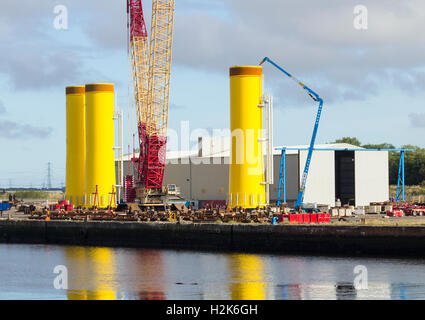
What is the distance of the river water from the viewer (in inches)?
2126

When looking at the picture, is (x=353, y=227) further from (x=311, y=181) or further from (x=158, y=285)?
(x=311, y=181)

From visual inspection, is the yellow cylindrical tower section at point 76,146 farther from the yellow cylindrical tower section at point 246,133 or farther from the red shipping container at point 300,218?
the red shipping container at point 300,218

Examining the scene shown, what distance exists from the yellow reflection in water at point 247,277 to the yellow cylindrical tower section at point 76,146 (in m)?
44.8

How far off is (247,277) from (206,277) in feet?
8.39

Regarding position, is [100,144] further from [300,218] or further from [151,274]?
[151,274]

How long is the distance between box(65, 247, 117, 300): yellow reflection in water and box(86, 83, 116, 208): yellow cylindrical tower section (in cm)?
2810

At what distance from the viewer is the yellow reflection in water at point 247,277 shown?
2120 inches

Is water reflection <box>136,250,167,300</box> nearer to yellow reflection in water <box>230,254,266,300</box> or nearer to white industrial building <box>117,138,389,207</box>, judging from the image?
yellow reflection in water <box>230,254,266,300</box>
